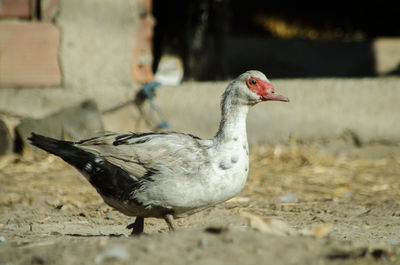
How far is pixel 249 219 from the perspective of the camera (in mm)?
3615

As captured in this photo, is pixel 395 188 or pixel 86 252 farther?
pixel 395 188

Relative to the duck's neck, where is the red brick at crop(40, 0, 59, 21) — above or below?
above

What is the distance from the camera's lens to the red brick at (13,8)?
7.06m

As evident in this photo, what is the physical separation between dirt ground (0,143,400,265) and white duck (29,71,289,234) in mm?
287

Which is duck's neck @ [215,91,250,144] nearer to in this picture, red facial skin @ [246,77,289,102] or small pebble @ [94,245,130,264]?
red facial skin @ [246,77,289,102]

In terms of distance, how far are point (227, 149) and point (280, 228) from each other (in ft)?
2.42

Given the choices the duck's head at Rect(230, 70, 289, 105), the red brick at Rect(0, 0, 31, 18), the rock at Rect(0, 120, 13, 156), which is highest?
the red brick at Rect(0, 0, 31, 18)

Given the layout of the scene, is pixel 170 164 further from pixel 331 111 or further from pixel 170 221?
pixel 331 111

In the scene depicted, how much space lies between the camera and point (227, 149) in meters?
4.18

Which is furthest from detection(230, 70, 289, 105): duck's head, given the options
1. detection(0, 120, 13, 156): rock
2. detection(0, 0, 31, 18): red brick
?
detection(0, 0, 31, 18): red brick

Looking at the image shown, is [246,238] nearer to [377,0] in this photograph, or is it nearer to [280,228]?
[280,228]

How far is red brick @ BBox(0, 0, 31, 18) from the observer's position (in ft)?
23.2

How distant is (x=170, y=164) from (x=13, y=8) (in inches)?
148

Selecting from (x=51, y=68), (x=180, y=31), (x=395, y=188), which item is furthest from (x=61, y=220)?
(x=180, y=31)
